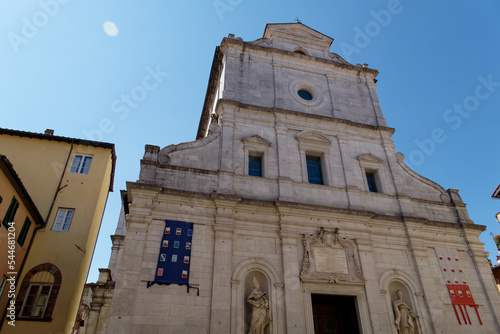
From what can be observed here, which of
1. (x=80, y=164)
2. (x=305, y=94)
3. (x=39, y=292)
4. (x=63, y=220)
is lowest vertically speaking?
(x=39, y=292)

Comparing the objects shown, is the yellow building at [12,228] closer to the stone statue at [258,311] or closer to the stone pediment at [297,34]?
the stone statue at [258,311]

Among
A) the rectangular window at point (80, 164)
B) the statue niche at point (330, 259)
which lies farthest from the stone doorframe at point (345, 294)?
the rectangular window at point (80, 164)

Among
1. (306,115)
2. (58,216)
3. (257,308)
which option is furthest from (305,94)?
(58,216)

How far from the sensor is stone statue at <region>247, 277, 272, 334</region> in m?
12.8

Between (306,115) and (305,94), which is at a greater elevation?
(305,94)

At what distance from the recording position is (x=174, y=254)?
44.9ft

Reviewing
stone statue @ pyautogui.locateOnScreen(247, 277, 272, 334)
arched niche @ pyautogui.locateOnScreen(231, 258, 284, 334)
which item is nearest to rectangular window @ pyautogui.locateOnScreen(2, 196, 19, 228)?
arched niche @ pyautogui.locateOnScreen(231, 258, 284, 334)

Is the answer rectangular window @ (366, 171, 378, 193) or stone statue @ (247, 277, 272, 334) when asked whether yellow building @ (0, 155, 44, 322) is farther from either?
rectangular window @ (366, 171, 378, 193)

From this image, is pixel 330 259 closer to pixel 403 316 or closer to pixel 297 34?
pixel 403 316

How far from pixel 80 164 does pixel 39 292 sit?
689 centimetres

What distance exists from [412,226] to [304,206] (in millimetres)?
5368

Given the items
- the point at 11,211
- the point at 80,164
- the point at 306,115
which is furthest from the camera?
the point at 80,164

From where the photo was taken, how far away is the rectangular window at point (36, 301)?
15.2m

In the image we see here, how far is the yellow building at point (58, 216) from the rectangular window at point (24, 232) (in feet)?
3.25
